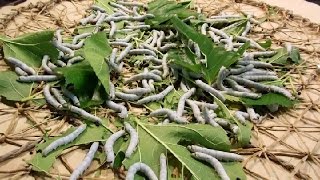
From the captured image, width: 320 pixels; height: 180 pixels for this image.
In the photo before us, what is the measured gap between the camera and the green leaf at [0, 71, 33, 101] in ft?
6.76

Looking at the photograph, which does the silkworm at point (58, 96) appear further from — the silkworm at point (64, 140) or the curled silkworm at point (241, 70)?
the curled silkworm at point (241, 70)

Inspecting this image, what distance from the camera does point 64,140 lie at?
5.74 ft

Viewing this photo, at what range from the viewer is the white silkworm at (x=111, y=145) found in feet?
5.54

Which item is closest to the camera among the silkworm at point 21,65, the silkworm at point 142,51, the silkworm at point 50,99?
the silkworm at point 50,99

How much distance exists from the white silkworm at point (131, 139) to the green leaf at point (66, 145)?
94 mm

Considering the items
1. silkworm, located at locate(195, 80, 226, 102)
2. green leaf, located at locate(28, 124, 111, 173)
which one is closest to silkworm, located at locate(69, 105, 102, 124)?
green leaf, located at locate(28, 124, 111, 173)

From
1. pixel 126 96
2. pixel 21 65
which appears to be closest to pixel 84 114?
pixel 126 96

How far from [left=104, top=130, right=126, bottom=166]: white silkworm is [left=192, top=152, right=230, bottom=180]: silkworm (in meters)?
0.34

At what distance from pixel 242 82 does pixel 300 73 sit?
50cm

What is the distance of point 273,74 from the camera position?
7.88ft

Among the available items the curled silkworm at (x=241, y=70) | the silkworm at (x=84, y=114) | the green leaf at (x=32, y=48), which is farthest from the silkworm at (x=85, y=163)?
the curled silkworm at (x=241, y=70)

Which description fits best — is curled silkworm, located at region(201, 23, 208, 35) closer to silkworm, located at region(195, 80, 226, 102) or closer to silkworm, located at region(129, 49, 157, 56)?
silkworm, located at region(129, 49, 157, 56)

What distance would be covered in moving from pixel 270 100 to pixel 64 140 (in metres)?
1.07

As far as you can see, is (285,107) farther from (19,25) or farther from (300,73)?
(19,25)
